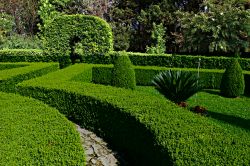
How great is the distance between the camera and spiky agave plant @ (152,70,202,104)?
9.59m

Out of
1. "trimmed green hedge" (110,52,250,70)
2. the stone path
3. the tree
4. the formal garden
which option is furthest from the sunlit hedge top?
the stone path

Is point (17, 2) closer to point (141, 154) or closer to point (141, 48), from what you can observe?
point (141, 48)

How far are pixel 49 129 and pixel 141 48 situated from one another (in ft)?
101

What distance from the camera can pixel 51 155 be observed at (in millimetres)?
4148

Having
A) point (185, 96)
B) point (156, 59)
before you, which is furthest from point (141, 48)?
point (185, 96)

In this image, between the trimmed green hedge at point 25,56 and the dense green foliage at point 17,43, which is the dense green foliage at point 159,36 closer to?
the dense green foliage at point 17,43

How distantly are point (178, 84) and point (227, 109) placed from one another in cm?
250

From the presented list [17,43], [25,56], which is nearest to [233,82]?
[25,56]

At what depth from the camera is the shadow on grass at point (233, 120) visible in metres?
9.29

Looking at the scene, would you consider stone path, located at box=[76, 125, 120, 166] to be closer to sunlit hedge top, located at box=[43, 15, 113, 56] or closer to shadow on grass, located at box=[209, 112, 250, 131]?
shadow on grass, located at box=[209, 112, 250, 131]

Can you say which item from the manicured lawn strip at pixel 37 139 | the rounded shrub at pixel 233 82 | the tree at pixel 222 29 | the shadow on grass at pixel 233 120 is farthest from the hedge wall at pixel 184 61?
the manicured lawn strip at pixel 37 139

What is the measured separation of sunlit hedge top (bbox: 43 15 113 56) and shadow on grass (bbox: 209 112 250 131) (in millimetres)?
9371

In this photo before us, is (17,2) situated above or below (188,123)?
above

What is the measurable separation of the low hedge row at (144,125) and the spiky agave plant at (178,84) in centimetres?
Result: 196
